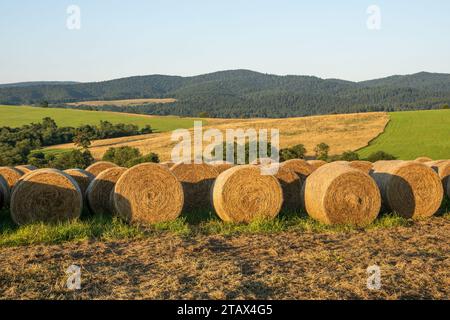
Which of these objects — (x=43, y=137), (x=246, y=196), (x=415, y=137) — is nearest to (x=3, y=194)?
(x=246, y=196)

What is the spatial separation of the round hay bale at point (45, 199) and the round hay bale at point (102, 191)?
1268 millimetres

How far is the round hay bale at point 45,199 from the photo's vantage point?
36.3ft

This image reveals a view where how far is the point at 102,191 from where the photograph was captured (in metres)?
12.8

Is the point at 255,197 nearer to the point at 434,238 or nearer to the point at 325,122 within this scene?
the point at 434,238

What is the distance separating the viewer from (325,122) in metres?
60.5

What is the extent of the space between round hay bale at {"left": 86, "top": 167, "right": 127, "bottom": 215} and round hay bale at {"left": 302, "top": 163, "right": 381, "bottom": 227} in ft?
15.3

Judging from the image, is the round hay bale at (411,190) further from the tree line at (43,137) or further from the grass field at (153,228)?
the tree line at (43,137)

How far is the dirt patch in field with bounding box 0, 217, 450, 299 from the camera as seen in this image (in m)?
6.69

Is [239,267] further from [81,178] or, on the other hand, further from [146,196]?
[81,178]

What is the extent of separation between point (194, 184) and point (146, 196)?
2160 millimetres

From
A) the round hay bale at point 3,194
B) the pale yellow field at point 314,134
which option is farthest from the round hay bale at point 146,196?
the pale yellow field at point 314,134

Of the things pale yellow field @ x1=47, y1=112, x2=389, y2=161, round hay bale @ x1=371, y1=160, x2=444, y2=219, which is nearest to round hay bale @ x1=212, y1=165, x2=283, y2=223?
round hay bale @ x1=371, y1=160, x2=444, y2=219

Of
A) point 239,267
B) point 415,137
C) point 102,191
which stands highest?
point 102,191

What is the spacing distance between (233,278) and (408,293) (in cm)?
221
